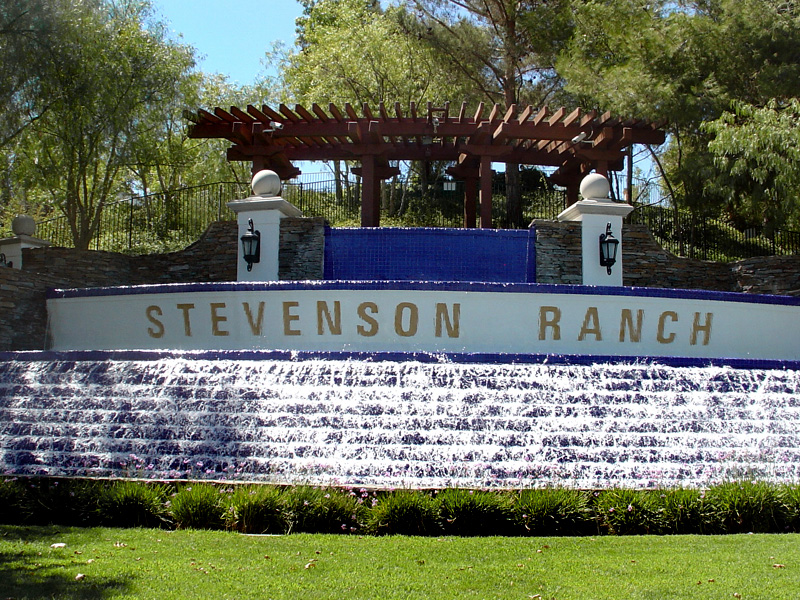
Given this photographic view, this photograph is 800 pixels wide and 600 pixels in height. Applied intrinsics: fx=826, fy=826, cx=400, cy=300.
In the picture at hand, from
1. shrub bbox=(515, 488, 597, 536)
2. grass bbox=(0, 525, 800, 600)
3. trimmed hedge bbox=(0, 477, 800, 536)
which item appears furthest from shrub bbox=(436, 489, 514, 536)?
grass bbox=(0, 525, 800, 600)

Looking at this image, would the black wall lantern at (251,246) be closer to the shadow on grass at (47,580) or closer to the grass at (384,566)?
the grass at (384,566)

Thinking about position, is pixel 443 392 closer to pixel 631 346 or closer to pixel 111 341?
pixel 631 346

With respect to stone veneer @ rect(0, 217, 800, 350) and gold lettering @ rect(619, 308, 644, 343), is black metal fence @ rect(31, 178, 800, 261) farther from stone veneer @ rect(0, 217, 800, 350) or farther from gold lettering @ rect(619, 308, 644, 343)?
gold lettering @ rect(619, 308, 644, 343)

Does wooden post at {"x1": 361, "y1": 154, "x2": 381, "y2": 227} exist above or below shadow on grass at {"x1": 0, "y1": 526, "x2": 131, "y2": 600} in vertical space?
above

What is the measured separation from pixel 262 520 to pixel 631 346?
595cm

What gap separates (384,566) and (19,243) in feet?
40.4

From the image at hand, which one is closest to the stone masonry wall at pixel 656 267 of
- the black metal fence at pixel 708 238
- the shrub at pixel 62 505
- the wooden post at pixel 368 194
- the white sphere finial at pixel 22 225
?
the wooden post at pixel 368 194

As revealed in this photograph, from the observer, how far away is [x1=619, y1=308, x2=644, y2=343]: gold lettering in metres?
10.5

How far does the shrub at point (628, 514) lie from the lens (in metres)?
6.26

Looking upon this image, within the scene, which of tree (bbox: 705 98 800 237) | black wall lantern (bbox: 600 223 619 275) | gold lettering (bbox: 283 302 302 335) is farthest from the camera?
tree (bbox: 705 98 800 237)

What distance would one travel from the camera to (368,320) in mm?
10281

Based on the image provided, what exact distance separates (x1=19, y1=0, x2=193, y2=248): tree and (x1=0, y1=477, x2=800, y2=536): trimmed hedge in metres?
11.7

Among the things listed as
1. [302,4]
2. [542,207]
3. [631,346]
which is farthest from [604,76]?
[302,4]

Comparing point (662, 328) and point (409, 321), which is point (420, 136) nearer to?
point (409, 321)
